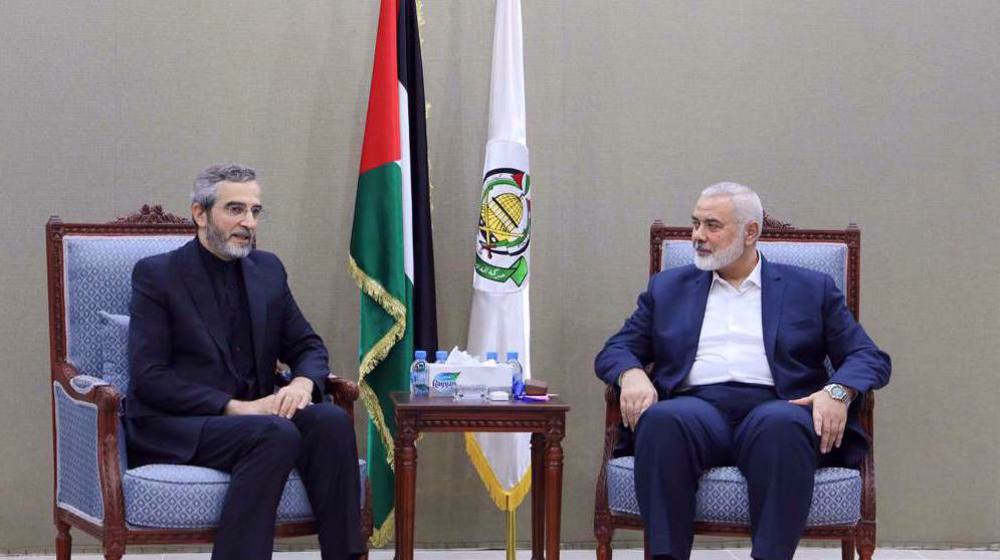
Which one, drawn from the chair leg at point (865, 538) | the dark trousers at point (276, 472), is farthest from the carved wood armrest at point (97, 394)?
the chair leg at point (865, 538)

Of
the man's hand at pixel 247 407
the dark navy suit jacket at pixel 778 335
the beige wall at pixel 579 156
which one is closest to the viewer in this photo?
the man's hand at pixel 247 407

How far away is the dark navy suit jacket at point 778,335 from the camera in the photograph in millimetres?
3762

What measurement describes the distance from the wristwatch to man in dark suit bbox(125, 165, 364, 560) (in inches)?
53.2

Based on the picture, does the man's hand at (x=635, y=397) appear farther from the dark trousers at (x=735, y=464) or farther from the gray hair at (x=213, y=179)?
the gray hair at (x=213, y=179)

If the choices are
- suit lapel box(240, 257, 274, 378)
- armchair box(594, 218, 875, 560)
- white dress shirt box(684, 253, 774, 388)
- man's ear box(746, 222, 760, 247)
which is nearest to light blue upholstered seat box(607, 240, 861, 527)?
armchair box(594, 218, 875, 560)

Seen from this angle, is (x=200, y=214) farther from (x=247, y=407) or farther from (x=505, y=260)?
(x=505, y=260)

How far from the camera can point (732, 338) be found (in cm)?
386

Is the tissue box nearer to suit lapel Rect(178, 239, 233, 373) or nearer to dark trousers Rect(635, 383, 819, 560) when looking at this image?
dark trousers Rect(635, 383, 819, 560)

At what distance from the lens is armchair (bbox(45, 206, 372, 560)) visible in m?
3.29

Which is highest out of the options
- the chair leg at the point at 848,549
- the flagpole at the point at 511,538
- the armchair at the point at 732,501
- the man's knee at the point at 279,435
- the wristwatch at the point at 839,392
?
the wristwatch at the point at 839,392

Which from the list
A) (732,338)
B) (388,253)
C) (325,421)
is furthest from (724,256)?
(325,421)

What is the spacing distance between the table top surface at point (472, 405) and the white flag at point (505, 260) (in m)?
0.63

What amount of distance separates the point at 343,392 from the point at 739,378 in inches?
46.5

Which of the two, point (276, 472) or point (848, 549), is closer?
point (276, 472)
